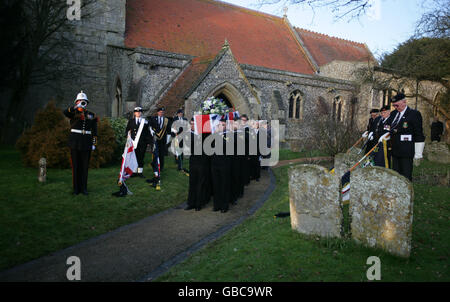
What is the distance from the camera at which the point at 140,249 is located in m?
5.12

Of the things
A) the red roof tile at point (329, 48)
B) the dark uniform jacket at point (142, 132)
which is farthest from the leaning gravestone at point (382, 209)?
the red roof tile at point (329, 48)

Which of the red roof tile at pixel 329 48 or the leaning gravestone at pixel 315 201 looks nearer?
the leaning gravestone at pixel 315 201

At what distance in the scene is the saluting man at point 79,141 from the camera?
7.69m

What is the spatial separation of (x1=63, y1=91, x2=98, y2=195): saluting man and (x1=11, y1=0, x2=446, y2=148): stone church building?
26.2 feet

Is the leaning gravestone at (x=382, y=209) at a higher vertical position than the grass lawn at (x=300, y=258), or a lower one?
higher

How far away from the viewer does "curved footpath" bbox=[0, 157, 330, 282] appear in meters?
4.26

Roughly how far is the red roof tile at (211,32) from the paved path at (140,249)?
52.2ft

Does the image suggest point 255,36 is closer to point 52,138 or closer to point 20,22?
point 20,22

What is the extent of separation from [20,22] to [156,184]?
12952 millimetres

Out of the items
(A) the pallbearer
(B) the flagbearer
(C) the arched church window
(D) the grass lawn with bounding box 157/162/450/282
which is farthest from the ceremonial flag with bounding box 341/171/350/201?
(C) the arched church window

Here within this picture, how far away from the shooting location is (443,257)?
178 inches

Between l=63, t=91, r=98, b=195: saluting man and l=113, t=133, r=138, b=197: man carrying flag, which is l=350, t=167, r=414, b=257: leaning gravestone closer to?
l=113, t=133, r=138, b=197: man carrying flag

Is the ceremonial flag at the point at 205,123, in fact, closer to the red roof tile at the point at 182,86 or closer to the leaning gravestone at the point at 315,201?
the leaning gravestone at the point at 315,201
